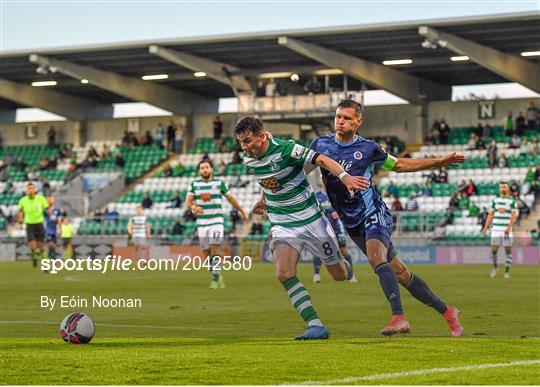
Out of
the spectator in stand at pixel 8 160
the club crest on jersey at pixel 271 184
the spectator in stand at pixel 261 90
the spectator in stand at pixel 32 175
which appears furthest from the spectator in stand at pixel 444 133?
the club crest on jersey at pixel 271 184

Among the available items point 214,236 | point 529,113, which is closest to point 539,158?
point 529,113

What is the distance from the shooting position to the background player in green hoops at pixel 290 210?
37.1 ft

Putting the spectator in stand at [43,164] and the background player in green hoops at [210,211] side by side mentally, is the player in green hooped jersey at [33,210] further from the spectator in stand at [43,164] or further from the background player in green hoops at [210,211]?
the spectator in stand at [43,164]

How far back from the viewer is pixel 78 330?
11.3 metres

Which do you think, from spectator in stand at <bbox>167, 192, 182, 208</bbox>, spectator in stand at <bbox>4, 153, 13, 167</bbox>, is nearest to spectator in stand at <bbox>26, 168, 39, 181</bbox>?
spectator in stand at <bbox>4, 153, 13, 167</bbox>

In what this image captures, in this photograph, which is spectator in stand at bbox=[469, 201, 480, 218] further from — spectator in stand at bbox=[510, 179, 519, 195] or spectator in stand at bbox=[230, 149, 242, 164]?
spectator in stand at bbox=[230, 149, 242, 164]

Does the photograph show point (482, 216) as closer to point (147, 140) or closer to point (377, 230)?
point (147, 140)

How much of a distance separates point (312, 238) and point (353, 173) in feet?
2.57

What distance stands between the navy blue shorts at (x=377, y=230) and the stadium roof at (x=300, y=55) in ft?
104

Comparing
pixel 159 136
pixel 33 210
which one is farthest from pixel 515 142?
pixel 33 210

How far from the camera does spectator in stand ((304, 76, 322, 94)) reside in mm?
50844

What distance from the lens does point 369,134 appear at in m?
53.8

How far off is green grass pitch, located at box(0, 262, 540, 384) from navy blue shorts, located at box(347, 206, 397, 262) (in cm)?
98

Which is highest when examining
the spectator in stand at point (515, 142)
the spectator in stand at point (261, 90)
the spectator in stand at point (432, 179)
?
the spectator in stand at point (261, 90)
